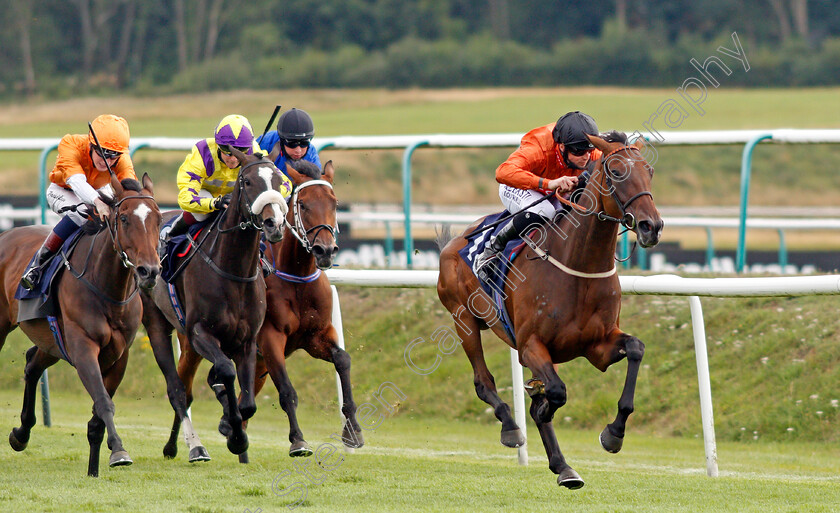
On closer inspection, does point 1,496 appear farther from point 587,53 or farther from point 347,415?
point 587,53

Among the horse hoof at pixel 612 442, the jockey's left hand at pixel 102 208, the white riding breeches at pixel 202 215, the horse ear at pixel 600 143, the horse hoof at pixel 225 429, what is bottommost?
the horse hoof at pixel 225 429

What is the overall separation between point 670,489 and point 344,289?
5.19m

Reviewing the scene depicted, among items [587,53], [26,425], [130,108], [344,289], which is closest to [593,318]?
[26,425]

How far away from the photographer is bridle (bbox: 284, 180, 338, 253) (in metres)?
5.84

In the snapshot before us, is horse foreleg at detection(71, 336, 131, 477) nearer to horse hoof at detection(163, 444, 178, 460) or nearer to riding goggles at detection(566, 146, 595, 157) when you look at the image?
horse hoof at detection(163, 444, 178, 460)

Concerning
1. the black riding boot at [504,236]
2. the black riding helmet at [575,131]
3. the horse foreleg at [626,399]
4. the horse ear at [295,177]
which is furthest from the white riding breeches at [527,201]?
the horse ear at [295,177]

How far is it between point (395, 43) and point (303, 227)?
47.7 m

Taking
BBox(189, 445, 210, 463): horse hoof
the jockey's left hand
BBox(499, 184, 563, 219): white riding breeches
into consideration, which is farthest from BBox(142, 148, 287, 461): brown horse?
BBox(499, 184, 563, 219): white riding breeches

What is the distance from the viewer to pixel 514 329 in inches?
237

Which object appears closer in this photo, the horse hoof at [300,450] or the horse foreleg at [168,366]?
the horse hoof at [300,450]

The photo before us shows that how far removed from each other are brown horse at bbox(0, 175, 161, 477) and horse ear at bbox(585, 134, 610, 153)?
2.08 meters

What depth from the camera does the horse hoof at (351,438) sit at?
6.23 metres

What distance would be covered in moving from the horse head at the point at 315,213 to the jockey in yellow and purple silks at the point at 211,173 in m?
0.36

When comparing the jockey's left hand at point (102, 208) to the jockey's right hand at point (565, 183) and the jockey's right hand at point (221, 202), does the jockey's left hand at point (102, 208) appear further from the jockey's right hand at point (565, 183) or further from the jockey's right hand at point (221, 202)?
the jockey's right hand at point (565, 183)
